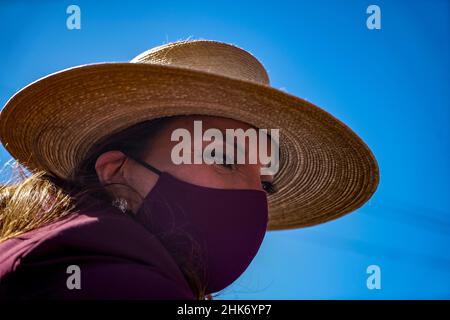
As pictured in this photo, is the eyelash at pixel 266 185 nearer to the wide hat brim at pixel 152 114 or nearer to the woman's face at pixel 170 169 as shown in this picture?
the woman's face at pixel 170 169

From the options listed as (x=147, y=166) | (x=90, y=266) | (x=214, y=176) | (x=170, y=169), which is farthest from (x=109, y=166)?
(x=90, y=266)

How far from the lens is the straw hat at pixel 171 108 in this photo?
6.73ft

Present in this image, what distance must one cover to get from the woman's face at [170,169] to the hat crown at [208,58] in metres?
0.24

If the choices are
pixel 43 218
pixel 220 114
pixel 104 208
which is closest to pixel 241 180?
pixel 220 114

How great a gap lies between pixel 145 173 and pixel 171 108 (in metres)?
0.33

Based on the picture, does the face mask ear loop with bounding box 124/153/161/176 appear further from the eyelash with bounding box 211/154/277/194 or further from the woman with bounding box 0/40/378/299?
the eyelash with bounding box 211/154/277/194

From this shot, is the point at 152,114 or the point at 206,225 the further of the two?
the point at 152,114

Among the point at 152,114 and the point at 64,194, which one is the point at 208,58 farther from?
the point at 64,194

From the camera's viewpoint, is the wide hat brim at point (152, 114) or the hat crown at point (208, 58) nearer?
the wide hat brim at point (152, 114)

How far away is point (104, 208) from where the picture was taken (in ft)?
5.57

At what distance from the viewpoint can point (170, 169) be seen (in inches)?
81.6

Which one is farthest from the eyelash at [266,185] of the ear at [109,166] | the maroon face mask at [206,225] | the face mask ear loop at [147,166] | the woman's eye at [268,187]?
the ear at [109,166]

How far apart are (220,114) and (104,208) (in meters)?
0.77

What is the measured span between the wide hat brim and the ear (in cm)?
22
